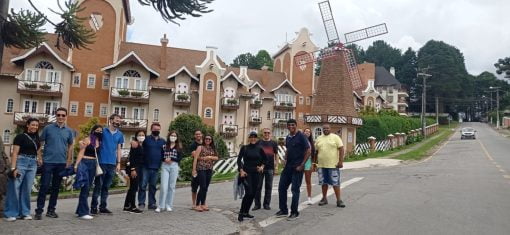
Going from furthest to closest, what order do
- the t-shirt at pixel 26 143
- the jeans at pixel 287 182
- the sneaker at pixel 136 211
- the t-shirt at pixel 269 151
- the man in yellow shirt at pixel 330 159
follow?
the man in yellow shirt at pixel 330 159 → the t-shirt at pixel 269 151 → the jeans at pixel 287 182 → the sneaker at pixel 136 211 → the t-shirt at pixel 26 143

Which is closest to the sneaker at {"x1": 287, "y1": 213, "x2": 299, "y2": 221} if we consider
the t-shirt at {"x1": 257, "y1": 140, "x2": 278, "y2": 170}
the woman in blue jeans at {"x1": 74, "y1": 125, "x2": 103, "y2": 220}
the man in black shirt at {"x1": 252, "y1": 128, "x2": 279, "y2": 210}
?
the man in black shirt at {"x1": 252, "y1": 128, "x2": 279, "y2": 210}

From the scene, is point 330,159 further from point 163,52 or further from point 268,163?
point 163,52

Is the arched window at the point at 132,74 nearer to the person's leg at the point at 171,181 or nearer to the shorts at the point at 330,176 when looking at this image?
the person's leg at the point at 171,181

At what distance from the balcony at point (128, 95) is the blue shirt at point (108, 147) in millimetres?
31772

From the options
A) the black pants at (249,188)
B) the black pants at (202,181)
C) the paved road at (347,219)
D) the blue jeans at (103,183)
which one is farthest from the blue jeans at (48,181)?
the black pants at (249,188)

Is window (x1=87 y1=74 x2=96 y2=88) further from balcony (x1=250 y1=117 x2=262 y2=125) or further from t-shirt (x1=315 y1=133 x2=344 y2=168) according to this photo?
t-shirt (x1=315 y1=133 x2=344 y2=168)

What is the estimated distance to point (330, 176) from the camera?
10.4 metres

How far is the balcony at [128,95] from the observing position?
3941cm

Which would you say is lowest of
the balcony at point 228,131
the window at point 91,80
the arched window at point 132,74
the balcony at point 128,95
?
the balcony at point 228,131

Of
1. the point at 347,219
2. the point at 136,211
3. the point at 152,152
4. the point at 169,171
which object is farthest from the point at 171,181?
the point at 347,219

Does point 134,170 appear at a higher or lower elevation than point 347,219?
higher

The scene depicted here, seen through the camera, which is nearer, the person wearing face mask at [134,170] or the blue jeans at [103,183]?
the blue jeans at [103,183]

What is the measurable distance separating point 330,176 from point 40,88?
1311 inches

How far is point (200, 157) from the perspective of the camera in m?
9.73
